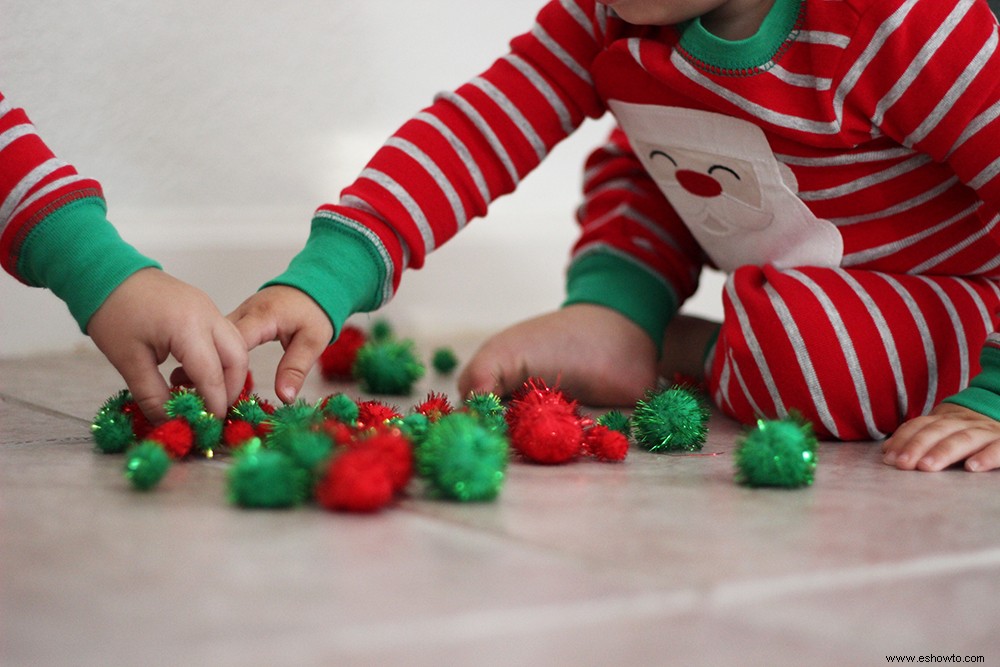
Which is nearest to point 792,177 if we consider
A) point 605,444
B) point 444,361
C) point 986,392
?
point 986,392

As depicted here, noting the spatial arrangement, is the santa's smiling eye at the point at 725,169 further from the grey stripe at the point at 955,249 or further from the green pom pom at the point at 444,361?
the green pom pom at the point at 444,361

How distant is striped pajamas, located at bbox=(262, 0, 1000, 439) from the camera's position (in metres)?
0.85

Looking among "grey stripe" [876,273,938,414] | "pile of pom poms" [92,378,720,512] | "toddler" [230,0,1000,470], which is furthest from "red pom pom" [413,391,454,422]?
"grey stripe" [876,273,938,414]

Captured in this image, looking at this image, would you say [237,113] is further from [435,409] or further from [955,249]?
[955,249]

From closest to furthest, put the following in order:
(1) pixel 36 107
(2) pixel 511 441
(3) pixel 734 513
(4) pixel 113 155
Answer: (3) pixel 734 513
(2) pixel 511 441
(1) pixel 36 107
(4) pixel 113 155

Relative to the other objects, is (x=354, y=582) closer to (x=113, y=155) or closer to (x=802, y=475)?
(x=802, y=475)

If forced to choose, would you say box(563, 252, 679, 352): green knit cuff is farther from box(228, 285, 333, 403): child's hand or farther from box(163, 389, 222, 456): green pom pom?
box(163, 389, 222, 456): green pom pom

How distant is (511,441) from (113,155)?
69 cm

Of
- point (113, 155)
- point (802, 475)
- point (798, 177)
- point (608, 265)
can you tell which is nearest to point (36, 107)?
point (113, 155)

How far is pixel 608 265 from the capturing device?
1.18 metres

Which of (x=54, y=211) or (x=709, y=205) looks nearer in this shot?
(x=54, y=211)

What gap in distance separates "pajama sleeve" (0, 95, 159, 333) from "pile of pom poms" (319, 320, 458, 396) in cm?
28

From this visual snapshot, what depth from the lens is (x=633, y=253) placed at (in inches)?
46.1

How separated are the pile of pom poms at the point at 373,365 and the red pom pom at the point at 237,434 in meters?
0.31
